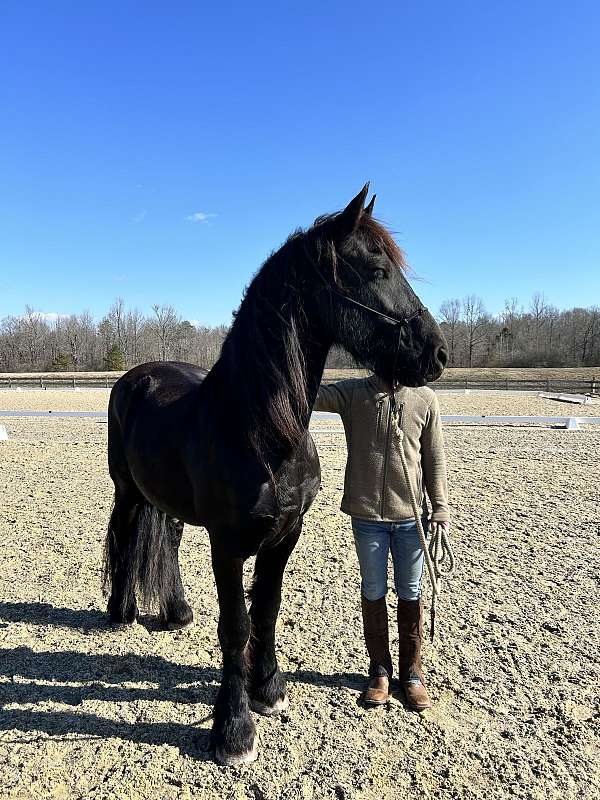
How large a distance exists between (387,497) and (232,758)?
1.50m

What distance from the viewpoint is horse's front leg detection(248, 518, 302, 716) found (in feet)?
9.31

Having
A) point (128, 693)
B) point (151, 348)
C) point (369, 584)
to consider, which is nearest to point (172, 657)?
point (128, 693)

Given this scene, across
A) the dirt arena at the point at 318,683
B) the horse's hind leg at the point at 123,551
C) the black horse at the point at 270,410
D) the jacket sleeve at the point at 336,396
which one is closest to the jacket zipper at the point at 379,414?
the jacket sleeve at the point at 336,396

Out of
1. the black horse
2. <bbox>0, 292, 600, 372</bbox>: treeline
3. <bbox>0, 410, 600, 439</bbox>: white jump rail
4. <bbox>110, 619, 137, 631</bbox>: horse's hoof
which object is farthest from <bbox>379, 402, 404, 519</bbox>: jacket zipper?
<bbox>0, 292, 600, 372</bbox>: treeline

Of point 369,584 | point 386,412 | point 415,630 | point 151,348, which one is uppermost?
point 151,348

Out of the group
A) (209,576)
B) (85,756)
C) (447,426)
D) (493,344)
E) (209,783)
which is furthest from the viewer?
(493,344)

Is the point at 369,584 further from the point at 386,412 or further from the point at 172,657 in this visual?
the point at 172,657

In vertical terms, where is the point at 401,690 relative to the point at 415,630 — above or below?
below

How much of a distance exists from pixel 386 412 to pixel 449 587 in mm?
2356

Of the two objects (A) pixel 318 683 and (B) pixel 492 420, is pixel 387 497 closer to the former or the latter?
(A) pixel 318 683

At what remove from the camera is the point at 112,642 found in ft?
12.0

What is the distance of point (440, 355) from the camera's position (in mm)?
2223

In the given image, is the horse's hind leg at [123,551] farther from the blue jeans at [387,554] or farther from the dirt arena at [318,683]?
the blue jeans at [387,554]

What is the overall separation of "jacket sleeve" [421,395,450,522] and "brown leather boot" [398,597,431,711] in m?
0.57
